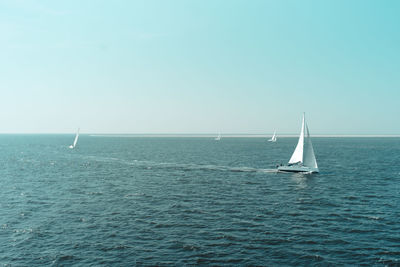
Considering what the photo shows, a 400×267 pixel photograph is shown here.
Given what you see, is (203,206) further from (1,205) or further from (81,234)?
(1,205)

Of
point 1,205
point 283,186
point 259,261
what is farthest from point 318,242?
point 1,205

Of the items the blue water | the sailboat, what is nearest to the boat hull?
the sailboat

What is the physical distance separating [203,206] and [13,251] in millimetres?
27829

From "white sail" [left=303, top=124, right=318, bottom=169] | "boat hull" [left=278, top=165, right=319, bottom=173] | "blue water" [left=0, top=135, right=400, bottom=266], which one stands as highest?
"white sail" [left=303, top=124, right=318, bottom=169]

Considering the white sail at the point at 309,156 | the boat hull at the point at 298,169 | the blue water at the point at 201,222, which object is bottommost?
the blue water at the point at 201,222

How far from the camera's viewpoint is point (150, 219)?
42.2 meters

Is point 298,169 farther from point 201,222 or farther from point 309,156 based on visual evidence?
point 201,222

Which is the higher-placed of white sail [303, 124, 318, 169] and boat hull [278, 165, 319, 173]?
white sail [303, 124, 318, 169]

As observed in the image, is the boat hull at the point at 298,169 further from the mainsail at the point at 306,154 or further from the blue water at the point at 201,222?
the blue water at the point at 201,222

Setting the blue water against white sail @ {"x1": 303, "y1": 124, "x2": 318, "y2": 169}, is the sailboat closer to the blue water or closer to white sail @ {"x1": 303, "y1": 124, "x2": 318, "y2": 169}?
white sail @ {"x1": 303, "y1": 124, "x2": 318, "y2": 169}

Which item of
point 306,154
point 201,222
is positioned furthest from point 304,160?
point 201,222

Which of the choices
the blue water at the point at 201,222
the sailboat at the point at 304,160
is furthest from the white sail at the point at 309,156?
the blue water at the point at 201,222

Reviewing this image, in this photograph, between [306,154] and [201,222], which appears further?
[306,154]

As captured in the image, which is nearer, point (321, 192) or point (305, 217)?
point (305, 217)
